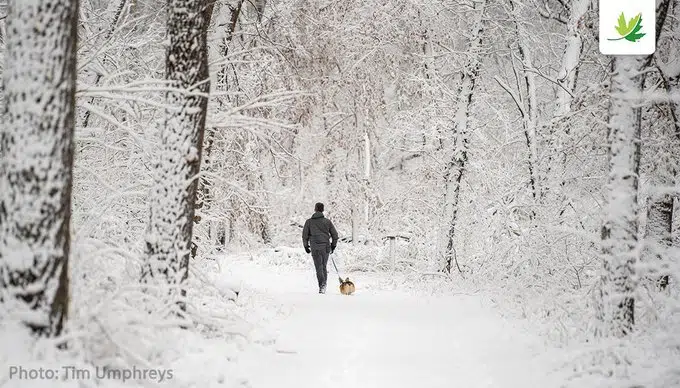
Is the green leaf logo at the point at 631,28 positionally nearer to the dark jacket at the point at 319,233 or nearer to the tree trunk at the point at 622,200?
the tree trunk at the point at 622,200

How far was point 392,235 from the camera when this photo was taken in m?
17.3

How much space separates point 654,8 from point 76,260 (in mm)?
7153

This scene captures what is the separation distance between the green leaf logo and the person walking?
26.2 feet

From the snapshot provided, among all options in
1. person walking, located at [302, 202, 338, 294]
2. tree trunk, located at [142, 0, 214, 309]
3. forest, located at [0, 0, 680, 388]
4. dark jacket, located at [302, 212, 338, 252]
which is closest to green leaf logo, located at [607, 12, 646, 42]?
forest, located at [0, 0, 680, 388]

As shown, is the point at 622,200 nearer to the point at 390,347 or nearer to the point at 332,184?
the point at 390,347

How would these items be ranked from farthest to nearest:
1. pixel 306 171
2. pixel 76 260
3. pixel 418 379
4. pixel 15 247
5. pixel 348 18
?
pixel 306 171 < pixel 348 18 < pixel 418 379 < pixel 76 260 < pixel 15 247

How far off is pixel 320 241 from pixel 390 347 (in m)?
6.51

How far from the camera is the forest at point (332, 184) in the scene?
467 cm

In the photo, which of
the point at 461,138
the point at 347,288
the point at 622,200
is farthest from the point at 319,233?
the point at 622,200

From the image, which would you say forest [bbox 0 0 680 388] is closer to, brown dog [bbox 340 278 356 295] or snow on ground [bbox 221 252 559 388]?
snow on ground [bbox 221 252 559 388]

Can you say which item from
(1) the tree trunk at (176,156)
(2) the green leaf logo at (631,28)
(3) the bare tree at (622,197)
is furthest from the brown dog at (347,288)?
(2) the green leaf logo at (631,28)

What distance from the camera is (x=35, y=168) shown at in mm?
4586

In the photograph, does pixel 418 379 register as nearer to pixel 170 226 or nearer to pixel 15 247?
pixel 170 226

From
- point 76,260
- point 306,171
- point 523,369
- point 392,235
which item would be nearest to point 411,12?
point 392,235
